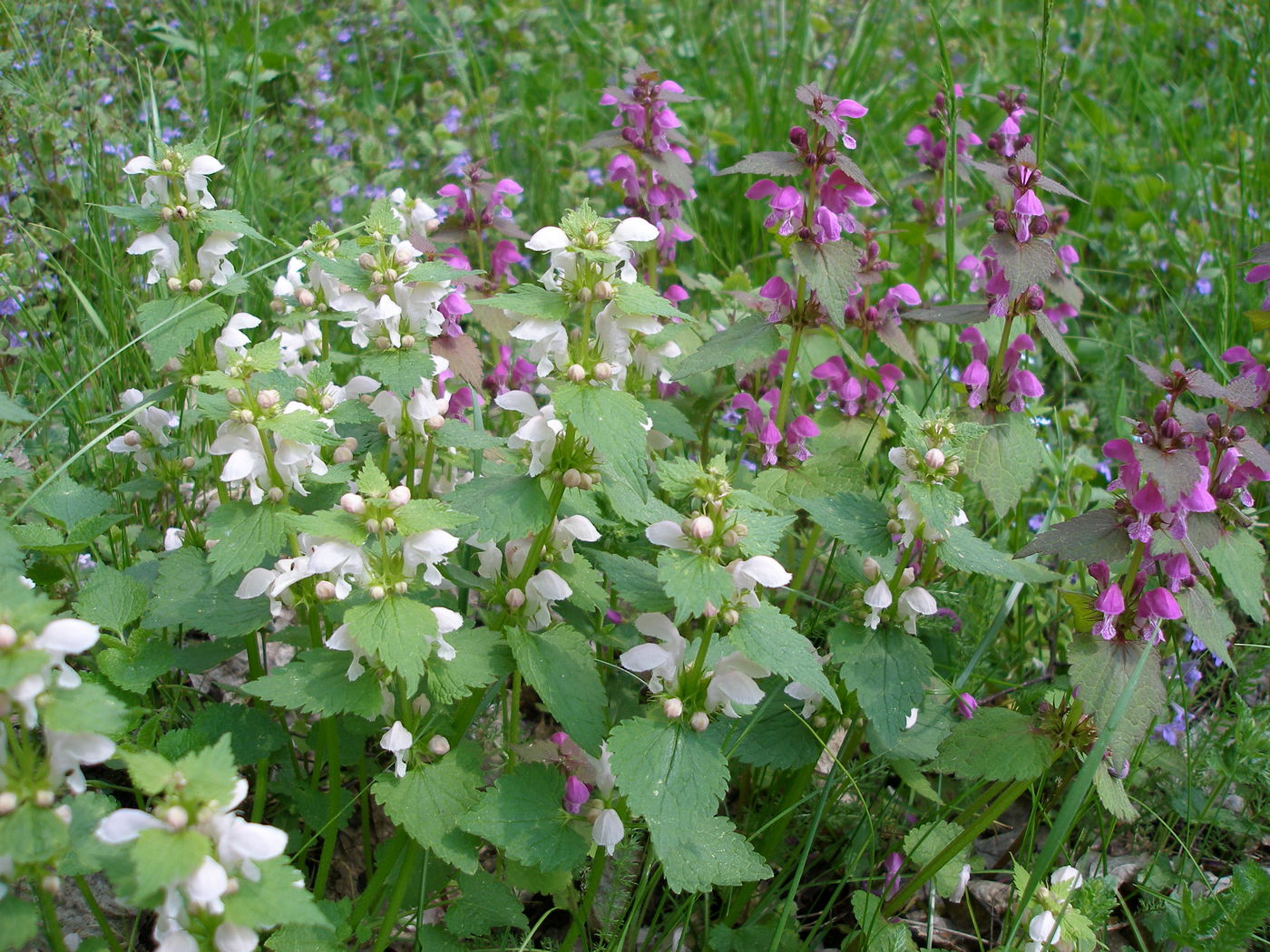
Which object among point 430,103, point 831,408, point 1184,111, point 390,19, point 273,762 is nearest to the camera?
point 273,762

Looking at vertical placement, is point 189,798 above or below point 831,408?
above

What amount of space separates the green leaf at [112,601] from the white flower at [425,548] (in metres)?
0.59

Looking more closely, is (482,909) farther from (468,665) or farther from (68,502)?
(68,502)

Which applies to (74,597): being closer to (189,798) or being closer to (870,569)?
(189,798)

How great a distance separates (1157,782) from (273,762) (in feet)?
6.79

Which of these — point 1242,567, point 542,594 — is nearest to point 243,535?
point 542,594

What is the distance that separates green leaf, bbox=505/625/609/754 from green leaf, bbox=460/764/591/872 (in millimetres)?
135

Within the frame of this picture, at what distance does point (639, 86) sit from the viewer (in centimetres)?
299

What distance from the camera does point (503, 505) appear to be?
68.9 inches

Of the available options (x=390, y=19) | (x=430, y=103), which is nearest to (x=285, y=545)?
(x=430, y=103)

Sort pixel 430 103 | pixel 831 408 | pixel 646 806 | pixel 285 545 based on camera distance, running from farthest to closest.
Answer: pixel 430 103 → pixel 831 408 → pixel 285 545 → pixel 646 806

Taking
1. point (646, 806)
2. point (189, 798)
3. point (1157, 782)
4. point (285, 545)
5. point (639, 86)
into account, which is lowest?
point (1157, 782)

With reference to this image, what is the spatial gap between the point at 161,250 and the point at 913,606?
1.63 metres

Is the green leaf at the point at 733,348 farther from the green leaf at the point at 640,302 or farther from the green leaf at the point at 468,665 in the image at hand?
the green leaf at the point at 468,665
